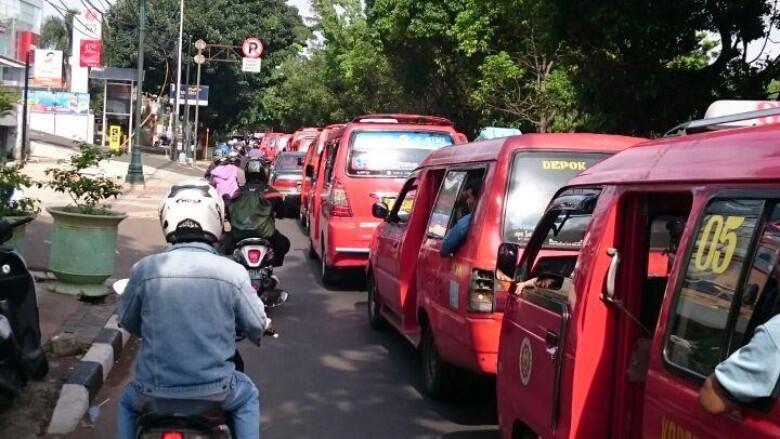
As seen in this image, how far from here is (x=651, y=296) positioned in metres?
4.02

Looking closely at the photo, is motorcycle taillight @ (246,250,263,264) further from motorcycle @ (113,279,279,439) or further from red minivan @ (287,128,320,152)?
red minivan @ (287,128,320,152)

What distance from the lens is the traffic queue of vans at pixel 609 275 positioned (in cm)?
285

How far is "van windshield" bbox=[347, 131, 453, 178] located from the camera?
→ 11664 mm

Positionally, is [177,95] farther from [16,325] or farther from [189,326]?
[189,326]

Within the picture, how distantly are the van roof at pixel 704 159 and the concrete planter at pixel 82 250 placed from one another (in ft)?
21.2

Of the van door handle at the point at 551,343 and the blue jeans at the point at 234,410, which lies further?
the van door handle at the point at 551,343

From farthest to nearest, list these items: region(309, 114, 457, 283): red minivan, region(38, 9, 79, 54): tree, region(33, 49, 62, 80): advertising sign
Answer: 1. region(38, 9, 79, 54): tree
2. region(33, 49, 62, 80): advertising sign
3. region(309, 114, 457, 283): red minivan

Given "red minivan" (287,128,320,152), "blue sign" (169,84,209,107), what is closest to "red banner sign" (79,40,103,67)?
"blue sign" (169,84,209,107)

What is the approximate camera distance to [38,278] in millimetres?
10094

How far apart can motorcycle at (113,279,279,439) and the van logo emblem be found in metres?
1.46

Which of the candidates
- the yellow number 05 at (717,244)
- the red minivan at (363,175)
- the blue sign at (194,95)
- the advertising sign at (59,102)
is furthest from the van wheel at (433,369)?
the advertising sign at (59,102)

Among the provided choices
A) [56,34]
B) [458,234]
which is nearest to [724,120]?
[458,234]

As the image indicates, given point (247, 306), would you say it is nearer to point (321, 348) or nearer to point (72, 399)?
point (72, 399)

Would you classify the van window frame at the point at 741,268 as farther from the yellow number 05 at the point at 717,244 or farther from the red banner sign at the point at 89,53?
the red banner sign at the point at 89,53
